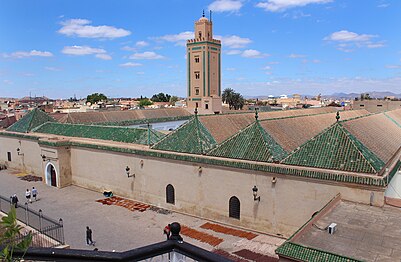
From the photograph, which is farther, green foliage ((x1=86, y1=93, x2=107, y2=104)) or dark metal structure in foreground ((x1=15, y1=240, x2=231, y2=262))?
green foliage ((x1=86, y1=93, x2=107, y2=104))

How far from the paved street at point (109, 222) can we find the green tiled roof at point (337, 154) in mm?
3219

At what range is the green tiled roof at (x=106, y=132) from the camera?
19.8 metres

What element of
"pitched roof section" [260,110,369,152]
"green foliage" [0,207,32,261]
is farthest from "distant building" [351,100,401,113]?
"green foliage" [0,207,32,261]

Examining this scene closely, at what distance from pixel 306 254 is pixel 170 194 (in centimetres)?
965

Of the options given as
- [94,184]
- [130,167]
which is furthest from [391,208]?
[94,184]

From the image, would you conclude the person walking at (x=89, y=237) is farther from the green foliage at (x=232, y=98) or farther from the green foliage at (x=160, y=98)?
the green foliage at (x=160, y=98)

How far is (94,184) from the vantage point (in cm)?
2038

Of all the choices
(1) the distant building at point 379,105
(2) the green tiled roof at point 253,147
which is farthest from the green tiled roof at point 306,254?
(1) the distant building at point 379,105

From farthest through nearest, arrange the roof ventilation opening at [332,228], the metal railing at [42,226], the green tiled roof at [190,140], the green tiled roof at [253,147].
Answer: the green tiled roof at [190,140]
the green tiled roof at [253,147]
the metal railing at [42,226]
the roof ventilation opening at [332,228]

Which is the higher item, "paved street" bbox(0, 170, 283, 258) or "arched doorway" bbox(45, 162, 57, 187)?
"arched doorway" bbox(45, 162, 57, 187)

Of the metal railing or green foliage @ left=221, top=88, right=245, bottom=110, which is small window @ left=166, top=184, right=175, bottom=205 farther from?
green foliage @ left=221, top=88, right=245, bottom=110

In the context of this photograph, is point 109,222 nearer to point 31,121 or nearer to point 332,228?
point 332,228

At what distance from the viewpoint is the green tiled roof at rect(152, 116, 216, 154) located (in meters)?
15.8

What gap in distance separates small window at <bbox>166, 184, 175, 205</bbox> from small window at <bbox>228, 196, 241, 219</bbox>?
319 cm
